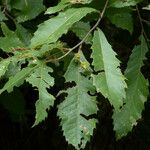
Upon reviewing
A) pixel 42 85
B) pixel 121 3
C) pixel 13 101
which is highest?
pixel 121 3

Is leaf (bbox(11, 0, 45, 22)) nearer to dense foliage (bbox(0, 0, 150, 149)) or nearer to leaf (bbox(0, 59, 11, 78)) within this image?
dense foliage (bbox(0, 0, 150, 149))

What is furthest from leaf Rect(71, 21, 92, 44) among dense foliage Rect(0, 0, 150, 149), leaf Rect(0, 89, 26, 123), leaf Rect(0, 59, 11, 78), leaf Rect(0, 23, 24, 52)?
leaf Rect(0, 89, 26, 123)

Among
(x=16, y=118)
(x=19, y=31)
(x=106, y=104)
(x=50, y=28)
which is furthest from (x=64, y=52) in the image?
(x=106, y=104)

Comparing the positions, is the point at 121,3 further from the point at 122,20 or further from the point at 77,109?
the point at 77,109

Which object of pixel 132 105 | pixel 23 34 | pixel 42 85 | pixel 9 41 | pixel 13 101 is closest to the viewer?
pixel 42 85

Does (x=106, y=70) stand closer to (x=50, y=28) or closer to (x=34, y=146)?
(x=50, y=28)

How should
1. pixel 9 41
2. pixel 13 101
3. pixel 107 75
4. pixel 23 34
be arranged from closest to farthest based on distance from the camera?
1. pixel 107 75
2. pixel 9 41
3. pixel 23 34
4. pixel 13 101

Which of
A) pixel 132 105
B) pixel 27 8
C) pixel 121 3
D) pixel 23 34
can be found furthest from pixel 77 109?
pixel 27 8

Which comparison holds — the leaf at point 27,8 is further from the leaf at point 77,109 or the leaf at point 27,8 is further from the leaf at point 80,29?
the leaf at point 77,109
